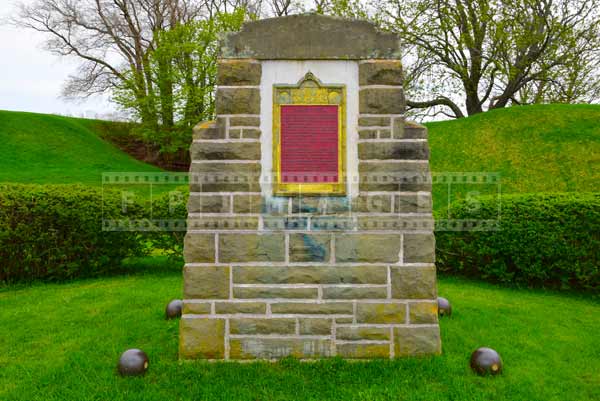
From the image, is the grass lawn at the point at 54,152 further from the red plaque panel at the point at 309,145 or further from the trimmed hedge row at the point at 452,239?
the red plaque panel at the point at 309,145

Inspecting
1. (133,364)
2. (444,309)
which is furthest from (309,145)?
(444,309)

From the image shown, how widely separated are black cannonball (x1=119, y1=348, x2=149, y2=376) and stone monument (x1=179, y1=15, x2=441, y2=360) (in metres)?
0.41

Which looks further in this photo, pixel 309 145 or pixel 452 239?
pixel 452 239

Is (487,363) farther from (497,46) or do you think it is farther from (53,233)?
(497,46)

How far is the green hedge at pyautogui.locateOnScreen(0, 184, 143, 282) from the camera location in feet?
26.2

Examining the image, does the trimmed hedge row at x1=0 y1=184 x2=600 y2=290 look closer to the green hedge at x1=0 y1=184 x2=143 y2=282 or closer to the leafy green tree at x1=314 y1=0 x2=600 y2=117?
the green hedge at x1=0 y1=184 x2=143 y2=282

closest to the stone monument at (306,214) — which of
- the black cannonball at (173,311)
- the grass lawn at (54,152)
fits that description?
the black cannonball at (173,311)

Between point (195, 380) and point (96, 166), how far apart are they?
78.4 ft

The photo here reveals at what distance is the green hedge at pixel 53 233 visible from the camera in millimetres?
7984

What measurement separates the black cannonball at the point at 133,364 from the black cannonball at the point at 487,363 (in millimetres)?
3098

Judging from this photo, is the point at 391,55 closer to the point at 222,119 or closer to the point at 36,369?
the point at 222,119

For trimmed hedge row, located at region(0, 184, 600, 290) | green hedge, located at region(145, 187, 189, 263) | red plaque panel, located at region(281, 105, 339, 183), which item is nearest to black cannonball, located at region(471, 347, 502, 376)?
red plaque panel, located at region(281, 105, 339, 183)

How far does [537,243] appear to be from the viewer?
7.65 meters

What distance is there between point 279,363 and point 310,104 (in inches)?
101
